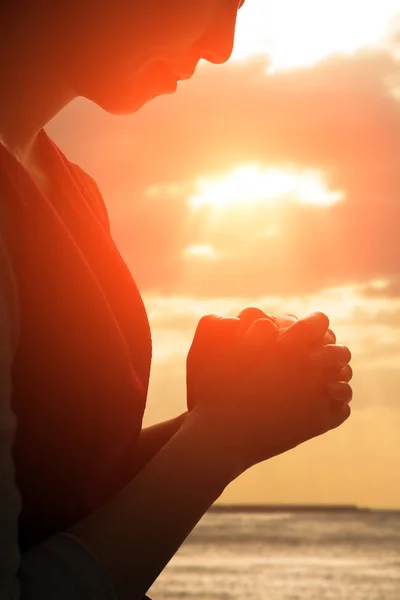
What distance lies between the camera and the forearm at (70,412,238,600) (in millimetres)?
1239

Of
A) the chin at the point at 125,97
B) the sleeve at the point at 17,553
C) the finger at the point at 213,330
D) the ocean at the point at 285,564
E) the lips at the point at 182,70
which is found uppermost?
the lips at the point at 182,70

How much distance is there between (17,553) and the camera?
1.11m

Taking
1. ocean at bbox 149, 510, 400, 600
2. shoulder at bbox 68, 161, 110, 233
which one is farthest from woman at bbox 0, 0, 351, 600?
ocean at bbox 149, 510, 400, 600

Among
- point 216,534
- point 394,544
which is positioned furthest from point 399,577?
point 216,534

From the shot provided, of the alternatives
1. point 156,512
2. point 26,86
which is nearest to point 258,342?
point 156,512

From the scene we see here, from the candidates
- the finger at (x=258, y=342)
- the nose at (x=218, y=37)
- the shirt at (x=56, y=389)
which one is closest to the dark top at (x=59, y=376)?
the shirt at (x=56, y=389)

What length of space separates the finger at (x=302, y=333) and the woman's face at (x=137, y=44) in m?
0.51

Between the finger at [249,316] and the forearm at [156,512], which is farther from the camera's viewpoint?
the finger at [249,316]

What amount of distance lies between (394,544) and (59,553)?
1808 inches

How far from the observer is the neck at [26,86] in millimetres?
1443

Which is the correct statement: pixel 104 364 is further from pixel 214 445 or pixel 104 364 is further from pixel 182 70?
pixel 182 70

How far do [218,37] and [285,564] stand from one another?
31.6 metres

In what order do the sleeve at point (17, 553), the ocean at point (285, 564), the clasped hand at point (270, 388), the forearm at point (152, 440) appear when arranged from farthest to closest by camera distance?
the ocean at point (285, 564) < the forearm at point (152, 440) < the clasped hand at point (270, 388) < the sleeve at point (17, 553)

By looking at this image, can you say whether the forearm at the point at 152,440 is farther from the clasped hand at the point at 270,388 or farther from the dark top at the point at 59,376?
the clasped hand at the point at 270,388
